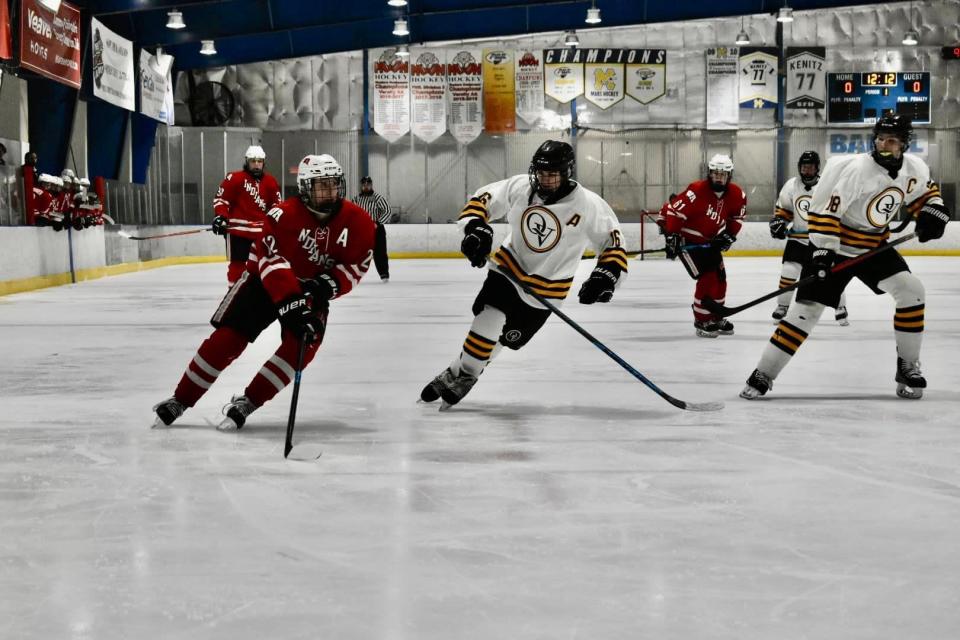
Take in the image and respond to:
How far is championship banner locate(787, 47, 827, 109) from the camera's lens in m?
23.5

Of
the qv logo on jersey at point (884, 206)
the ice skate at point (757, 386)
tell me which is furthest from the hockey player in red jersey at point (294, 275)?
the qv logo on jersey at point (884, 206)

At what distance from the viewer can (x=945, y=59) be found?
23.5 metres

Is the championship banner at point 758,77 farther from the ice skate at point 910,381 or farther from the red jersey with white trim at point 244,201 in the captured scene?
the ice skate at point 910,381

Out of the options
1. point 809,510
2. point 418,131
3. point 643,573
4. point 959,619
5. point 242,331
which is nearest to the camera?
point 959,619

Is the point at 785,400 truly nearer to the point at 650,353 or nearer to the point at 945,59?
the point at 650,353

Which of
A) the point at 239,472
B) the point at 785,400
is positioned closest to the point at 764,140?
the point at 785,400

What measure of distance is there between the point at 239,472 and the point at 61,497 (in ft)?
1.63

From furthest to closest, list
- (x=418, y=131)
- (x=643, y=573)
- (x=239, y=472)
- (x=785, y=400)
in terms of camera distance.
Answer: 1. (x=418, y=131)
2. (x=785, y=400)
3. (x=239, y=472)
4. (x=643, y=573)

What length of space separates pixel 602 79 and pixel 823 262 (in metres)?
18.7

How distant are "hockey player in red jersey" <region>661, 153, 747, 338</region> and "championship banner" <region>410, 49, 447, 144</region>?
14.6 m

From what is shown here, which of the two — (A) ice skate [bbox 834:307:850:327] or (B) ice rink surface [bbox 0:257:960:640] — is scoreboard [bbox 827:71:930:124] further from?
(B) ice rink surface [bbox 0:257:960:640]

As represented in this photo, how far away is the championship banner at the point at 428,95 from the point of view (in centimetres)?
2298

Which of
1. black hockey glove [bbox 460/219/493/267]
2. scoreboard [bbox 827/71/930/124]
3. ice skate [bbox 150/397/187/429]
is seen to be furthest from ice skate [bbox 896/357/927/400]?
scoreboard [bbox 827/71/930/124]

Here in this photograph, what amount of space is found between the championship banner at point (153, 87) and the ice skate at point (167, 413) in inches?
587
